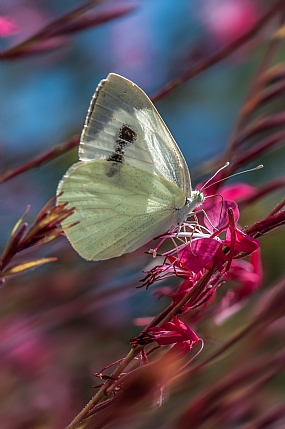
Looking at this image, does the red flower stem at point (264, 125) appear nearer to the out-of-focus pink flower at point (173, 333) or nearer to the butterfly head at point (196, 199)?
the butterfly head at point (196, 199)

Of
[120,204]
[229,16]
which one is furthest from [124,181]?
[229,16]

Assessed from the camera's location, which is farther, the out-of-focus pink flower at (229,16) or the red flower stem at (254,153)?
the out-of-focus pink flower at (229,16)

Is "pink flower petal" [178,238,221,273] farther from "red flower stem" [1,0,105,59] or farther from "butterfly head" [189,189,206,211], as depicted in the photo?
"red flower stem" [1,0,105,59]

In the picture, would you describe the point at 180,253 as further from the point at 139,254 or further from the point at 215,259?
the point at 139,254

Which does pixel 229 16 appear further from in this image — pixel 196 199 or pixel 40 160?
pixel 40 160

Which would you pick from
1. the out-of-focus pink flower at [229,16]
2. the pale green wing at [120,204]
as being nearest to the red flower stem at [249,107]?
the pale green wing at [120,204]

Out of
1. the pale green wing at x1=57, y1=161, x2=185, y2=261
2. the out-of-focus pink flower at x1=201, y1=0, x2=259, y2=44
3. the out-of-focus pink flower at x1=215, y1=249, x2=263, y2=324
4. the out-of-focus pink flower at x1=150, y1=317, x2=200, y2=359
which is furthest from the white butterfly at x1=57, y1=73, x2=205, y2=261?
the out-of-focus pink flower at x1=201, y1=0, x2=259, y2=44
